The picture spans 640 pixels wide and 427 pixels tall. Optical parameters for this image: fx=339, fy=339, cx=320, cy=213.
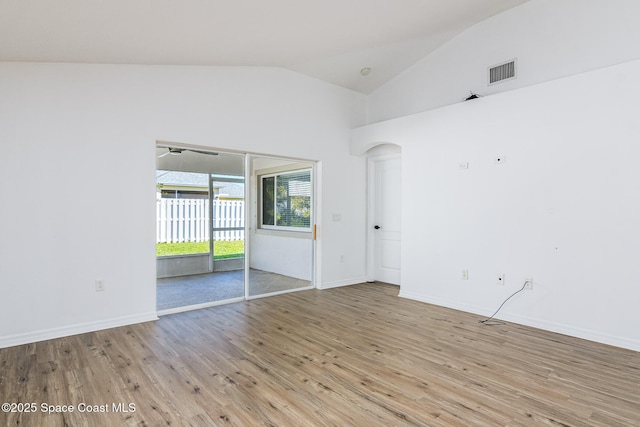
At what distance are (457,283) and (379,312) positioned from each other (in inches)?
44.5

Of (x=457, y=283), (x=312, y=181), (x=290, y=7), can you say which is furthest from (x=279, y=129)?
(x=457, y=283)

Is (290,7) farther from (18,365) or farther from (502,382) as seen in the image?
(18,365)

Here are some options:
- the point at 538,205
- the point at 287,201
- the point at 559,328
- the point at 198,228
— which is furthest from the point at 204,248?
the point at 559,328

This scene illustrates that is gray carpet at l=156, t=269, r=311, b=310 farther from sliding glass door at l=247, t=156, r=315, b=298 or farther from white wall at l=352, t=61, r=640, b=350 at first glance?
white wall at l=352, t=61, r=640, b=350

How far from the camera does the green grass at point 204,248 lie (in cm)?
425

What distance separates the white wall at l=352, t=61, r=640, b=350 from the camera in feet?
10.7

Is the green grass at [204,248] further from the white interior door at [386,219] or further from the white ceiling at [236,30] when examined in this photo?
the white interior door at [386,219]

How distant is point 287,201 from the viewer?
5.52m

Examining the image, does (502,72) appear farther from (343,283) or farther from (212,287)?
(212,287)

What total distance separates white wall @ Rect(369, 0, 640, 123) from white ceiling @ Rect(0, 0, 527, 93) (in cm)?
21

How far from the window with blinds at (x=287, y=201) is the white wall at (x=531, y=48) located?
2.09 metres

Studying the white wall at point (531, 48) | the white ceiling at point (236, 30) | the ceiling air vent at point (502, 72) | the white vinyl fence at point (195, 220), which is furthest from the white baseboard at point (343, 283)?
the ceiling air vent at point (502, 72)

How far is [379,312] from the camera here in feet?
14.1

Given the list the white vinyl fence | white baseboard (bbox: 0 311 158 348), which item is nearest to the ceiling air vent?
the white vinyl fence
